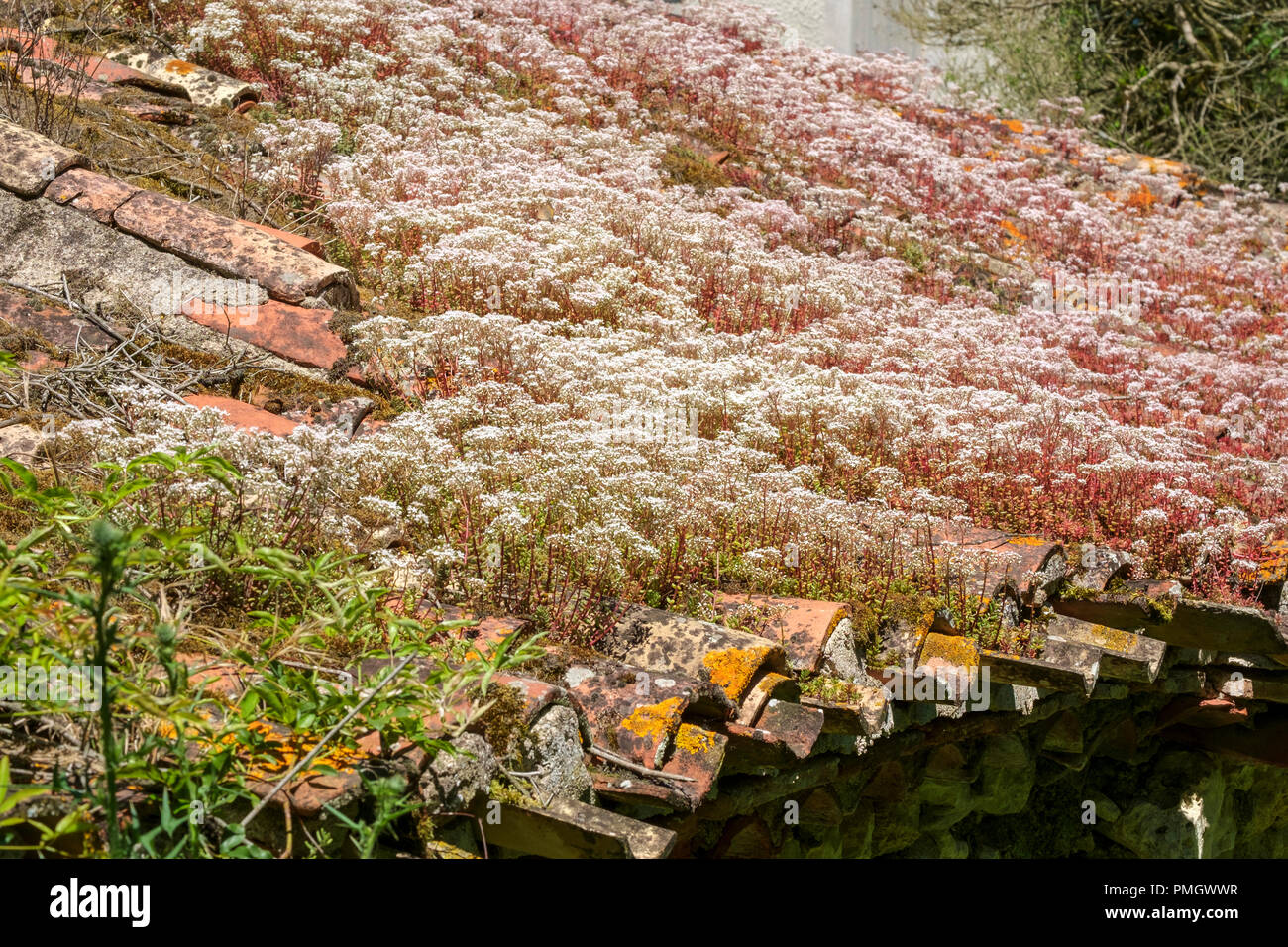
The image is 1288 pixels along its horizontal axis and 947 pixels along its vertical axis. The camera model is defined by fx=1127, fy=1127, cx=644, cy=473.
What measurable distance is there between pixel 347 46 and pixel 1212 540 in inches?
318

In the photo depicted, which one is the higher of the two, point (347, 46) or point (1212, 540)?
point (347, 46)

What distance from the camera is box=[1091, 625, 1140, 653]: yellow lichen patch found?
4.88 metres

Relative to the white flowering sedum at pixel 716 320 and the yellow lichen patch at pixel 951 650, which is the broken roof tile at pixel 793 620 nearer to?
the white flowering sedum at pixel 716 320

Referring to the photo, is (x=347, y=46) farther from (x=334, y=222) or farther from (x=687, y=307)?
(x=687, y=307)

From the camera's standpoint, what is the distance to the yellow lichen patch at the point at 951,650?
4.45m

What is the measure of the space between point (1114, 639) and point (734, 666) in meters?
Result: 2.13

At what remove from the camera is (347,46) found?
996cm

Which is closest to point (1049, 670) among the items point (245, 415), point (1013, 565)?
point (1013, 565)

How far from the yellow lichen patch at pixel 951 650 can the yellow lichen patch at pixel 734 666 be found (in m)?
0.98

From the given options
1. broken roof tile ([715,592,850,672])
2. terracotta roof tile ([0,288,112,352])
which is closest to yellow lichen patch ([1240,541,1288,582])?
broken roof tile ([715,592,850,672])

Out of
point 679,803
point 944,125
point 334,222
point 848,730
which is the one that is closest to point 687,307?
point 334,222

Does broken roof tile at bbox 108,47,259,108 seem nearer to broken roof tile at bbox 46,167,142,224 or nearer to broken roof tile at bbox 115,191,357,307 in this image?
broken roof tile at bbox 46,167,142,224
